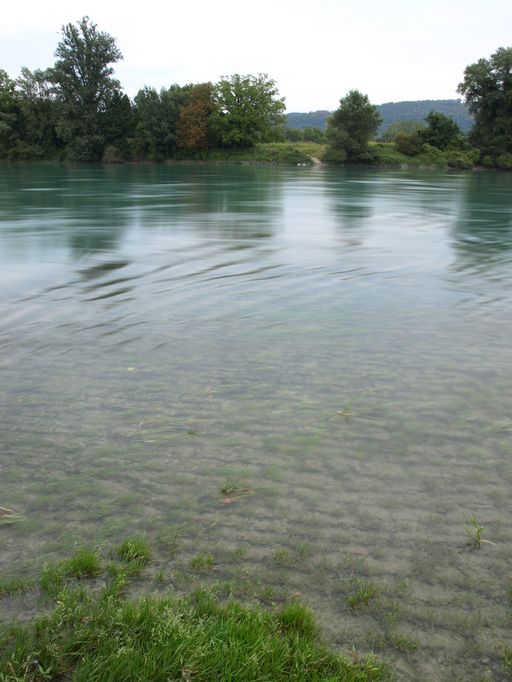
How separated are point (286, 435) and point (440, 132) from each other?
3601 inches

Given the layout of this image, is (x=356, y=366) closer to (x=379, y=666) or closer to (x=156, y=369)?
(x=156, y=369)

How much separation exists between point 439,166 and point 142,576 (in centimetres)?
8526

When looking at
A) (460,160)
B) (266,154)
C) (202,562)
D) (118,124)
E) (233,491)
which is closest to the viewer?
(202,562)

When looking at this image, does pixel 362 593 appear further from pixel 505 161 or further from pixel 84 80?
pixel 84 80

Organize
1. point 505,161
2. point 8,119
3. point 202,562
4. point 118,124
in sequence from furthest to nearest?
point 8,119
point 118,124
point 505,161
point 202,562

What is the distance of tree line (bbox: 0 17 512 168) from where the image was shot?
85250mm

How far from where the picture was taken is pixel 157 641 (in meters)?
2.76

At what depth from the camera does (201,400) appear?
5.84 metres

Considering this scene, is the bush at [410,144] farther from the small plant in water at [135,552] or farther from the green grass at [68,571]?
the green grass at [68,571]

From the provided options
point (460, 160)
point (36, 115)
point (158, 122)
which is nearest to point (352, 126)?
point (460, 160)

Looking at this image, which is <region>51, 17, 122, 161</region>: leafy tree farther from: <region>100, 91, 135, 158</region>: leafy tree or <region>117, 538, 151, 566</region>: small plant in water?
A: <region>117, 538, 151, 566</region>: small plant in water

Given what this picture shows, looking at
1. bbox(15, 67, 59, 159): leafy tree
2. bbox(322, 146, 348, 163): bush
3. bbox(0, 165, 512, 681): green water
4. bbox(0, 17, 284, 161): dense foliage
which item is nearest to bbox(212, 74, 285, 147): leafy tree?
bbox(0, 17, 284, 161): dense foliage

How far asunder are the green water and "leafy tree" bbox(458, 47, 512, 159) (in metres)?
77.2

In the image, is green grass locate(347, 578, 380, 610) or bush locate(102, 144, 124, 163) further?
bush locate(102, 144, 124, 163)
